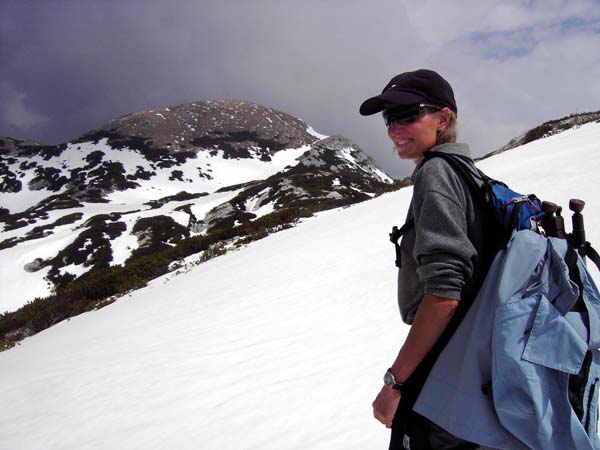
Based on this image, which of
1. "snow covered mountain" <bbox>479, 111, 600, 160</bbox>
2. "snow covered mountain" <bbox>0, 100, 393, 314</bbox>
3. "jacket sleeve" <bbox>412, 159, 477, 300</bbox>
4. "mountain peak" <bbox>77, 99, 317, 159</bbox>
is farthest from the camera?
"mountain peak" <bbox>77, 99, 317, 159</bbox>

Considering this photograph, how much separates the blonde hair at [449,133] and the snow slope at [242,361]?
8.76ft

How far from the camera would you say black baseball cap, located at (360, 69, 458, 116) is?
1501mm

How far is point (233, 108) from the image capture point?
10912 cm

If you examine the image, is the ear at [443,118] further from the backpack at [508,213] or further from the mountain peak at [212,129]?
the mountain peak at [212,129]

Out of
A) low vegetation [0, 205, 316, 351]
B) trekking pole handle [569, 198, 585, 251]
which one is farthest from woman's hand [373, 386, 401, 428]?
low vegetation [0, 205, 316, 351]

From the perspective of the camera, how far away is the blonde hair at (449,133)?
5.17 ft

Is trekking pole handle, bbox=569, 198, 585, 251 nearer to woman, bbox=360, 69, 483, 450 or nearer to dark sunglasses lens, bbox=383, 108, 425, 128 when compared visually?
woman, bbox=360, 69, 483, 450

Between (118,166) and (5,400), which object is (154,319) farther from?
(118,166)

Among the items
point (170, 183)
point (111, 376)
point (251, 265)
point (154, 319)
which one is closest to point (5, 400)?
point (111, 376)

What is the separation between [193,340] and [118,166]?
70.7 m

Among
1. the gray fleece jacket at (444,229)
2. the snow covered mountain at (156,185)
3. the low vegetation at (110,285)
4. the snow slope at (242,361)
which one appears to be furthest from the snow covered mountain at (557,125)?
the gray fleece jacket at (444,229)

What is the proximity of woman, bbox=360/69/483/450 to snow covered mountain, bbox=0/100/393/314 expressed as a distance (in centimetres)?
1643

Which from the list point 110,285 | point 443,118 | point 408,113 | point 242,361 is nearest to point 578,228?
point 443,118

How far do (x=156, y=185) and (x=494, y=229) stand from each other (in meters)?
67.9
